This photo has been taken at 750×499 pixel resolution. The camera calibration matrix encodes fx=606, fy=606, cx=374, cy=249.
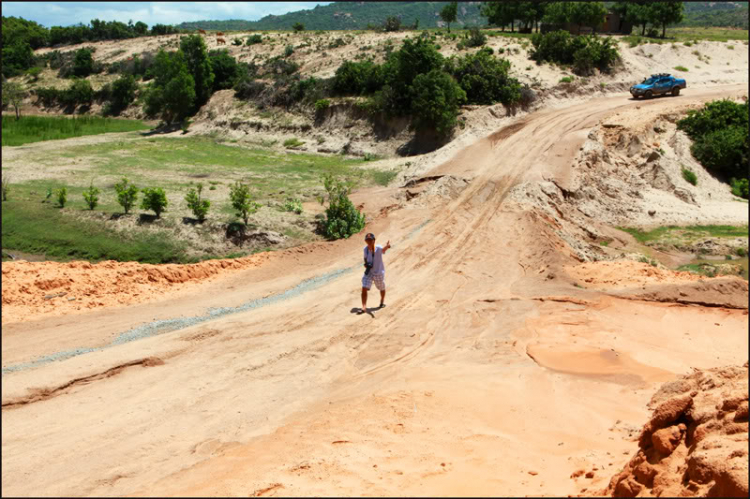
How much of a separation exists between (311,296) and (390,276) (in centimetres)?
251

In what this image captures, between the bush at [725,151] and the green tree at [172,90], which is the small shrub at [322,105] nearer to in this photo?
the green tree at [172,90]

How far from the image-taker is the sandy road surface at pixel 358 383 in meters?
8.12

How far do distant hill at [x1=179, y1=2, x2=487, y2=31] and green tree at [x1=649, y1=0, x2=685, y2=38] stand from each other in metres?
65.8

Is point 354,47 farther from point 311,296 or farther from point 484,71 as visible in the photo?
point 311,296

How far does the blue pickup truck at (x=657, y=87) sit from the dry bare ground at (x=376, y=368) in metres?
17.7

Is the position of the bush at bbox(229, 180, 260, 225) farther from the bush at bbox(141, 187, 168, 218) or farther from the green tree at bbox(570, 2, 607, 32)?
the green tree at bbox(570, 2, 607, 32)

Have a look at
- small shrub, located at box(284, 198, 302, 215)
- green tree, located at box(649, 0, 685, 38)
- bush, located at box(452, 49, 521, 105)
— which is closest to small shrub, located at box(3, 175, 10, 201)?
small shrub, located at box(284, 198, 302, 215)

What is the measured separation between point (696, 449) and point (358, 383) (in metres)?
6.14

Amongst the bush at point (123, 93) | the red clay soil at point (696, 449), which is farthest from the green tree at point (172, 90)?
the red clay soil at point (696, 449)

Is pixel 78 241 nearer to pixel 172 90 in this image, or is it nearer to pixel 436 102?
pixel 436 102

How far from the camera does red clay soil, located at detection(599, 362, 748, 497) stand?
5848mm

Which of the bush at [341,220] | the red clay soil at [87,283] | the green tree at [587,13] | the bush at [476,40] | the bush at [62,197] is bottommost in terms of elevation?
the red clay soil at [87,283]

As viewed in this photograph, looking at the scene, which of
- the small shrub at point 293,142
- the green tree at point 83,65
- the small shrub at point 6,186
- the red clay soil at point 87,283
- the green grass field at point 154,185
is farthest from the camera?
the green tree at point 83,65

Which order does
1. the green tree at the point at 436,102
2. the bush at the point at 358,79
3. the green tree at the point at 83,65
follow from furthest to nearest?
the green tree at the point at 83,65
the bush at the point at 358,79
the green tree at the point at 436,102
